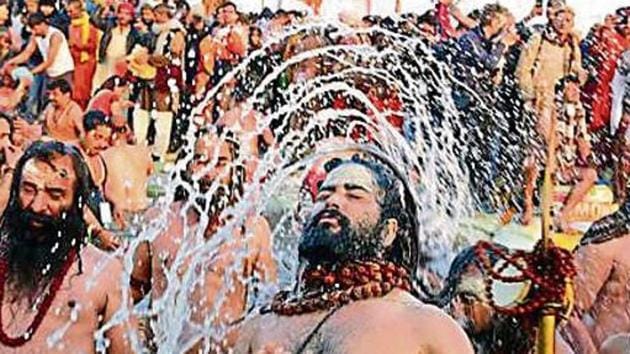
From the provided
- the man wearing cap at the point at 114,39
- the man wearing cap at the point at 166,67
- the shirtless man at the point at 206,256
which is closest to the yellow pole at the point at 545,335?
the shirtless man at the point at 206,256

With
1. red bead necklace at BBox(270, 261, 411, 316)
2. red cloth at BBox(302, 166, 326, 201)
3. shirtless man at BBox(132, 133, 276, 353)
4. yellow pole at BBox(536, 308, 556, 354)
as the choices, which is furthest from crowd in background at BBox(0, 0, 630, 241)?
yellow pole at BBox(536, 308, 556, 354)

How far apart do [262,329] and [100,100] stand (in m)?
1.16

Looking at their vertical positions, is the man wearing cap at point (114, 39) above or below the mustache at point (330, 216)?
above

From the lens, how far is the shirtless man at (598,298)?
3.88 metres

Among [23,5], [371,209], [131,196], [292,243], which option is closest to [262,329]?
[371,209]

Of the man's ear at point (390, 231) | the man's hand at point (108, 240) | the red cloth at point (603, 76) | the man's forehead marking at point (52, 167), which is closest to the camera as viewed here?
the man's ear at point (390, 231)

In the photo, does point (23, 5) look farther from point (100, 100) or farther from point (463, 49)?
point (463, 49)

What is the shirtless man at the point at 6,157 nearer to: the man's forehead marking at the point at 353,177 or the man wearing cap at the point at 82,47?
the man wearing cap at the point at 82,47

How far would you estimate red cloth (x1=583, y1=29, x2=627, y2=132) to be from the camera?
4234mm

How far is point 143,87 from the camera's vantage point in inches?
→ 161

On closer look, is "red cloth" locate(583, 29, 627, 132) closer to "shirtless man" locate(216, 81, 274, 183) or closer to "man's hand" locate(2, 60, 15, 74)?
"shirtless man" locate(216, 81, 274, 183)

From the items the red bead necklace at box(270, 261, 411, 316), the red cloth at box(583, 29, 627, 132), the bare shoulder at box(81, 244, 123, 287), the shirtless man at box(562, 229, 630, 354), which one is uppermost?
the red cloth at box(583, 29, 627, 132)

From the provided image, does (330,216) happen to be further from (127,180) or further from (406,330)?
(127,180)

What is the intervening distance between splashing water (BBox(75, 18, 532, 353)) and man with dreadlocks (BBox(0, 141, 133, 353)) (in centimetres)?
6
